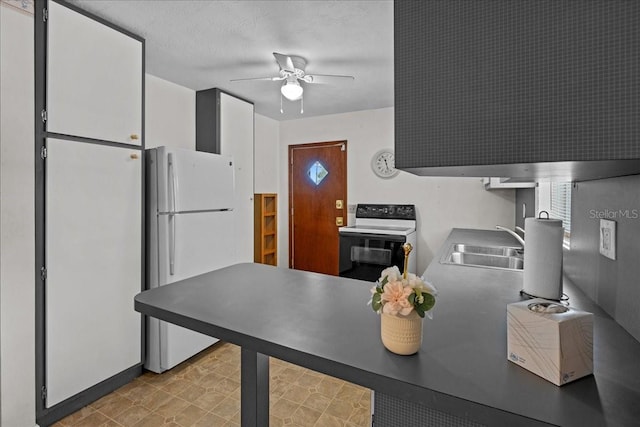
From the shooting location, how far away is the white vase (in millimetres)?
738

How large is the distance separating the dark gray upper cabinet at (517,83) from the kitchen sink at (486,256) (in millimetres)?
1577

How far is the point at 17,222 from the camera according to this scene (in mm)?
1705

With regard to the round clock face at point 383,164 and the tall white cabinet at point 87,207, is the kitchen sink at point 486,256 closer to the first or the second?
Answer: the round clock face at point 383,164

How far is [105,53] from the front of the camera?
2.08 metres

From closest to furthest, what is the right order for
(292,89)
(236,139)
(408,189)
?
(292,89) < (236,139) < (408,189)

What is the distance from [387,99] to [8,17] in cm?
314

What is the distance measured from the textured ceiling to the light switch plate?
62.9 inches

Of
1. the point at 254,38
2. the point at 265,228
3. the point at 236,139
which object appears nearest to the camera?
the point at 254,38

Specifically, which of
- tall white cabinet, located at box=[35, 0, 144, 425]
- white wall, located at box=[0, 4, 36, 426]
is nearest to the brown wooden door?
tall white cabinet, located at box=[35, 0, 144, 425]

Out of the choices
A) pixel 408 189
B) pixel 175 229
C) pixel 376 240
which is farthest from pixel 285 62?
pixel 408 189

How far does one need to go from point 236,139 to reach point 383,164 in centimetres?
182

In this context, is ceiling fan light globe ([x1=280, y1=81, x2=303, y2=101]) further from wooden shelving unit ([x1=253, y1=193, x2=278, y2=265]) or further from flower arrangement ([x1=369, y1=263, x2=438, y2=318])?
flower arrangement ([x1=369, y1=263, x2=438, y2=318])

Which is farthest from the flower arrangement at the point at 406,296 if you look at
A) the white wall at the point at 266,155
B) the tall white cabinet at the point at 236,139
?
the white wall at the point at 266,155

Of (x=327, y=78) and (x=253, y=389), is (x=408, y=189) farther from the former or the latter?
(x=253, y=389)
